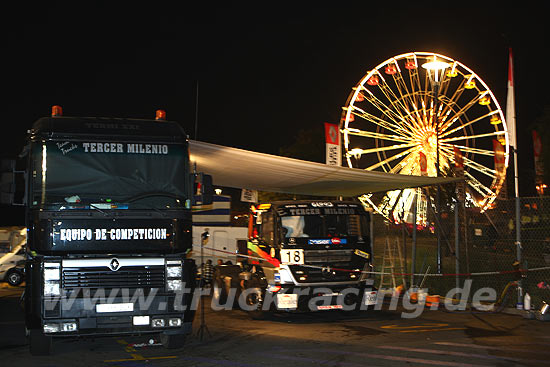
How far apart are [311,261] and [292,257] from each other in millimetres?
376

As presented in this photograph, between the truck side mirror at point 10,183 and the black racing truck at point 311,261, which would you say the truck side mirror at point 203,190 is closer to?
the truck side mirror at point 10,183

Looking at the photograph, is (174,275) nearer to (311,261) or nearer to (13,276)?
(311,261)

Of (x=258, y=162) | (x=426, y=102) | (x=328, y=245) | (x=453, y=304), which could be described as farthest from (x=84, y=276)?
(x=426, y=102)

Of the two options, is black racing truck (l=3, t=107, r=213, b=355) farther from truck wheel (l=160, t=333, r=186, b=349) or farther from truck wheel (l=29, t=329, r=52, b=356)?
truck wheel (l=160, t=333, r=186, b=349)

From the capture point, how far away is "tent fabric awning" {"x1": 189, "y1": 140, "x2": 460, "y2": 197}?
451 inches

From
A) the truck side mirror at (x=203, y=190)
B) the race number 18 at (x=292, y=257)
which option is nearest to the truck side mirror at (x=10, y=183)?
the truck side mirror at (x=203, y=190)

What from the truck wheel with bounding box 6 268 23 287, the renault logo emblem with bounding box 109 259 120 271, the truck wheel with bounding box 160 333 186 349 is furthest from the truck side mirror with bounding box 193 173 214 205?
the truck wheel with bounding box 6 268 23 287

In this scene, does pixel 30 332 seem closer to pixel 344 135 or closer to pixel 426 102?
pixel 344 135

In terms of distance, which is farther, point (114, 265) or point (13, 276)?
point (13, 276)

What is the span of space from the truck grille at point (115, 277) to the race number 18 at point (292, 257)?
4285 mm

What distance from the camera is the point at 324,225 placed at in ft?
42.3

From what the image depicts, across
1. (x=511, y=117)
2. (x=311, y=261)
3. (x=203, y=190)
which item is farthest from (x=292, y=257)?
(x=511, y=117)

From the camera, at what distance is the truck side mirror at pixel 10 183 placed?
8.45 m

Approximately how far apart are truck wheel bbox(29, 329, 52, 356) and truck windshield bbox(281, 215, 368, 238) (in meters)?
5.21
